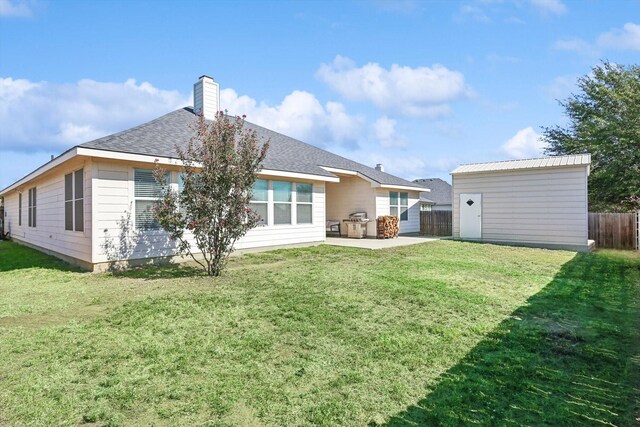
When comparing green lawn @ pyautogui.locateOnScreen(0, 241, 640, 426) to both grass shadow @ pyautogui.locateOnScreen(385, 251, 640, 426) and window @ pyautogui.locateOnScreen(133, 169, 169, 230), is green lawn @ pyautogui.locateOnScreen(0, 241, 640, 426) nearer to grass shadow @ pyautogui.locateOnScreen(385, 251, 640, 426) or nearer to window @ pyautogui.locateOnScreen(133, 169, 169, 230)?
grass shadow @ pyautogui.locateOnScreen(385, 251, 640, 426)

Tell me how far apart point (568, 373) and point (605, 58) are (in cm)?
2740

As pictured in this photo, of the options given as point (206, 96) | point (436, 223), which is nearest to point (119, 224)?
point (206, 96)

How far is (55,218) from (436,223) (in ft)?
53.5

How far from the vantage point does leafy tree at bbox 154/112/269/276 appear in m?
7.16

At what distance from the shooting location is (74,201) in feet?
29.5

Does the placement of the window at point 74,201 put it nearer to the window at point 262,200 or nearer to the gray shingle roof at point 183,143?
the gray shingle roof at point 183,143

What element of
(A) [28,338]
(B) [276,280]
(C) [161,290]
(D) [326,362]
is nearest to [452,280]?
(B) [276,280]

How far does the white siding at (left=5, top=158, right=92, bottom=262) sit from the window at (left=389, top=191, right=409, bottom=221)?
12445 mm

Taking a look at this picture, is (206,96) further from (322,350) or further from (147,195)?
(322,350)

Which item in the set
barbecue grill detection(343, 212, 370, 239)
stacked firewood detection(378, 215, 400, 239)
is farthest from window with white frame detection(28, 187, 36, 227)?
stacked firewood detection(378, 215, 400, 239)

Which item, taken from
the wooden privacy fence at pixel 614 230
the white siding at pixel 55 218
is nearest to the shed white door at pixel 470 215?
the wooden privacy fence at pixel 614 230

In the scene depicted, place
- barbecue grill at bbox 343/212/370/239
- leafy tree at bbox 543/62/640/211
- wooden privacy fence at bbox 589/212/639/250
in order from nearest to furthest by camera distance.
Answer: wooden privacy fence at bbox 589/212/639/250 < barbecue grill at bbox 343/212/370/239 < leafy tree at bbox 543/62/640/211

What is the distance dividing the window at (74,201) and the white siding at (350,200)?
10812 mm

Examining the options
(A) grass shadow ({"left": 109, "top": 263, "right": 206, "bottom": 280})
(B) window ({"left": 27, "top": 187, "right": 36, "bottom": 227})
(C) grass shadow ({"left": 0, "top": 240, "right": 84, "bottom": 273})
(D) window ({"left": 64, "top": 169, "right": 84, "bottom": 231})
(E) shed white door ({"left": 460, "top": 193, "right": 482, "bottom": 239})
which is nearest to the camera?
(A) grass shadow ({"left": 109, "top": 263, "right": 206, "bottom": 280})
